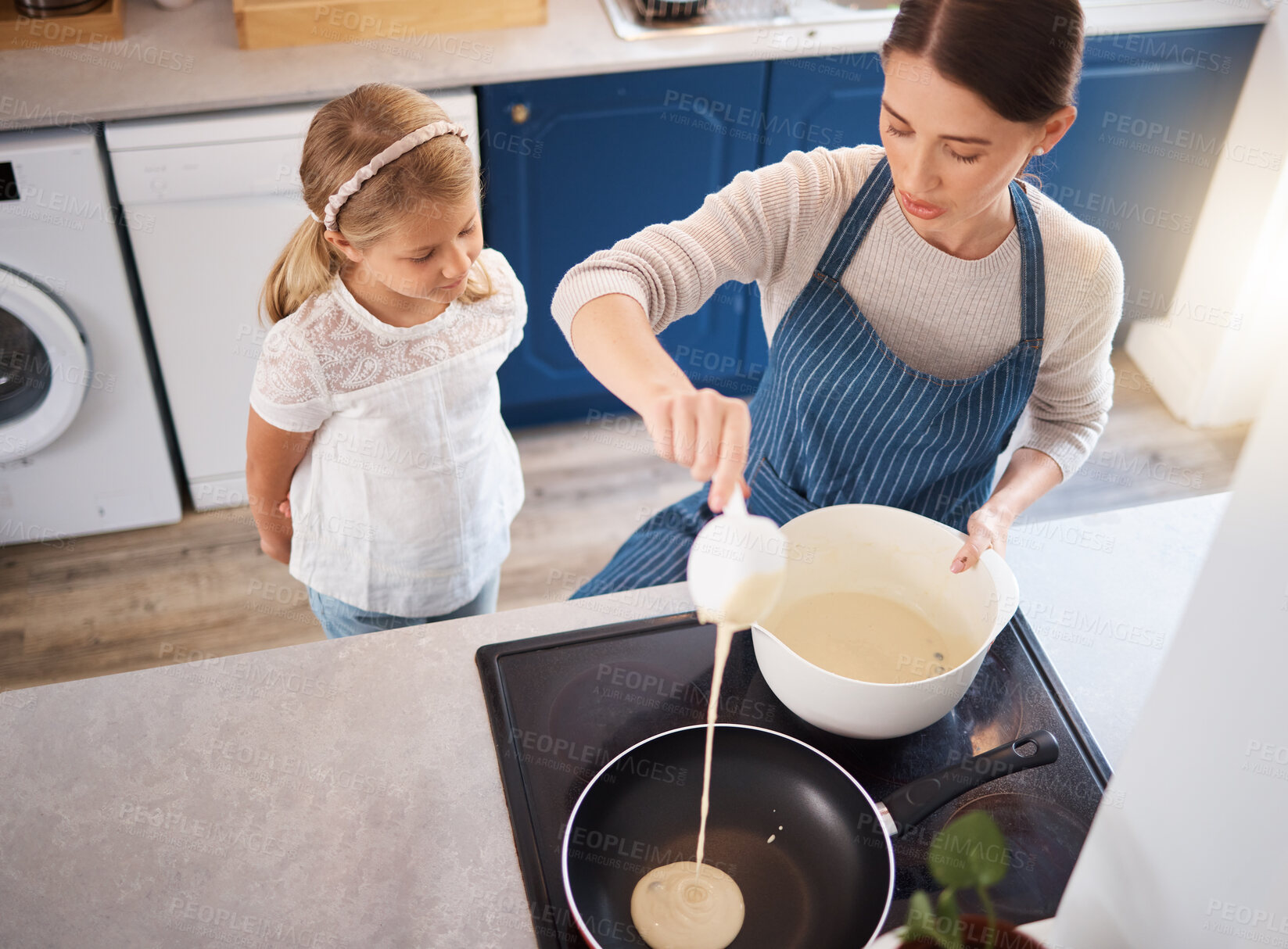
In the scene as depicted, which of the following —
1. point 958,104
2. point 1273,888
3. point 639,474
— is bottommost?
point 639,474

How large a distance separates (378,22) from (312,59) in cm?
15

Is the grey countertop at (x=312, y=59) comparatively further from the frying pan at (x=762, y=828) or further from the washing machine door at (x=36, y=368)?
the frying pan at (x=762, y=828)

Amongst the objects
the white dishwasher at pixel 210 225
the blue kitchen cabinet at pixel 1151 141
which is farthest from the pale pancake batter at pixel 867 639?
the blue kitchen cabinet at pixel 1151 141

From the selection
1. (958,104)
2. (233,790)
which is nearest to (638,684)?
(233,790)

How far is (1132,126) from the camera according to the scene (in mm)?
2576

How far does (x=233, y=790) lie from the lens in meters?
0.98

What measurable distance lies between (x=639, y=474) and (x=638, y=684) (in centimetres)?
164

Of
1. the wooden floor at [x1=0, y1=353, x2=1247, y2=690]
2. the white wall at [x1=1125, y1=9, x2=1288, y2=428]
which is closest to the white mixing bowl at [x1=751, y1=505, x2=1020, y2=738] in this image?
the wooden floor at [x1=0, y1=353, x2=1247, y2=690]

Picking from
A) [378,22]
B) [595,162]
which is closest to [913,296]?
[595,162]

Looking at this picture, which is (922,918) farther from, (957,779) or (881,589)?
(881,589)

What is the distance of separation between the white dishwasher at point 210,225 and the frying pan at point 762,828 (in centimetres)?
152

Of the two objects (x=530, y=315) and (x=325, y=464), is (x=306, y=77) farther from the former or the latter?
(x=325, y=464)

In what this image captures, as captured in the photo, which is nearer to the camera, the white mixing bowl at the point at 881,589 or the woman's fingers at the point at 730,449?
the woman's fingers at the point at 730,449

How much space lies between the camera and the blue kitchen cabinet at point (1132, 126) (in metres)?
2.35
